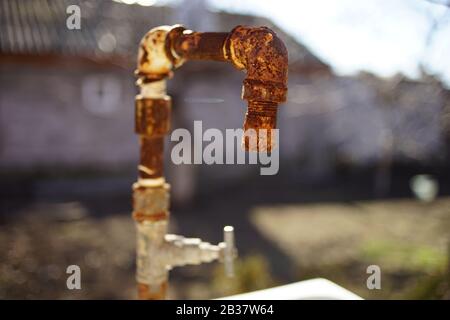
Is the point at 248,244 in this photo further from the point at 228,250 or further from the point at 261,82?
the point at 261,82

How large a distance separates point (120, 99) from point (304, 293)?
364 inches

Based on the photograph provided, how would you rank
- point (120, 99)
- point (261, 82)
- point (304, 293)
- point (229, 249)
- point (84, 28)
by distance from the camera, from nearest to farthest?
1. point (261, 82)
2. point (229, 249)
3. point (304, 293)
4. point (84, 28)
5. point (120, 99)

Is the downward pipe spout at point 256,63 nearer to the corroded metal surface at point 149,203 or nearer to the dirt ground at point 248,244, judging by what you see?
the corroded metal surface at point 149,203

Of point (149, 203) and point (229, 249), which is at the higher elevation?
point (149, 203)

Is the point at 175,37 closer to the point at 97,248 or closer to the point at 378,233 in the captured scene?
the point at 97,248

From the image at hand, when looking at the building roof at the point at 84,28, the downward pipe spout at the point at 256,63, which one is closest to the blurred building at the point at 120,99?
the building roof at the point at 84,28

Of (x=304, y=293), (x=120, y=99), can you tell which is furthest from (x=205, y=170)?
(x=304, y=293)

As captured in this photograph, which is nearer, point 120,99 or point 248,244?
point 248,244

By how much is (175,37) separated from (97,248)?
204 inches

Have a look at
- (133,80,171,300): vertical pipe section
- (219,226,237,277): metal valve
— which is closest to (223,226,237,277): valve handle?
(219,226,237,277): metal valve

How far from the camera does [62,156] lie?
10609 millimetres

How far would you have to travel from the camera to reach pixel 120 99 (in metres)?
10.9

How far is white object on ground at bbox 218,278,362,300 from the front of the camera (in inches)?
88.5

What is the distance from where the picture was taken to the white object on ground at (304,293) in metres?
2.25
